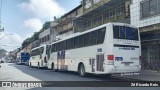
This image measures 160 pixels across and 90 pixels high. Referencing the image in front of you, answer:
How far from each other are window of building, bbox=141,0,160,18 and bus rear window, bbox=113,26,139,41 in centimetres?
439

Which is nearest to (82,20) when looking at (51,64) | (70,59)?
(51,64)

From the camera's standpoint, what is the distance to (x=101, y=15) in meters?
33.3

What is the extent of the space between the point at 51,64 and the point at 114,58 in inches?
579

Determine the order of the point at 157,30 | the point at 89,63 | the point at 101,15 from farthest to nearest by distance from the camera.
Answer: the point at 101,15 < the point at 157,30 < the point at 89,63

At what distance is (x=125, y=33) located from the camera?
56.1 feet

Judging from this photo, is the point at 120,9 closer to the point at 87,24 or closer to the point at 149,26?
the point at 149,26

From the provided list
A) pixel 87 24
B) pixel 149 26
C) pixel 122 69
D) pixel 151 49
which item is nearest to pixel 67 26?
pixel 87 24

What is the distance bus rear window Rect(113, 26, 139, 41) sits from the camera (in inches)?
661

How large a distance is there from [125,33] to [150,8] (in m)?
5.86

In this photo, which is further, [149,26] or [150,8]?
[150,8]

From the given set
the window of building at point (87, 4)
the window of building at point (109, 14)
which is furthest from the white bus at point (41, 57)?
the window of building at point (109, 14)

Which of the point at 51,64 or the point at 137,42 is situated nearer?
the point at 137,42

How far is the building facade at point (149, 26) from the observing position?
2111cm

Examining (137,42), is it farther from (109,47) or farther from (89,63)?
(89,63)
